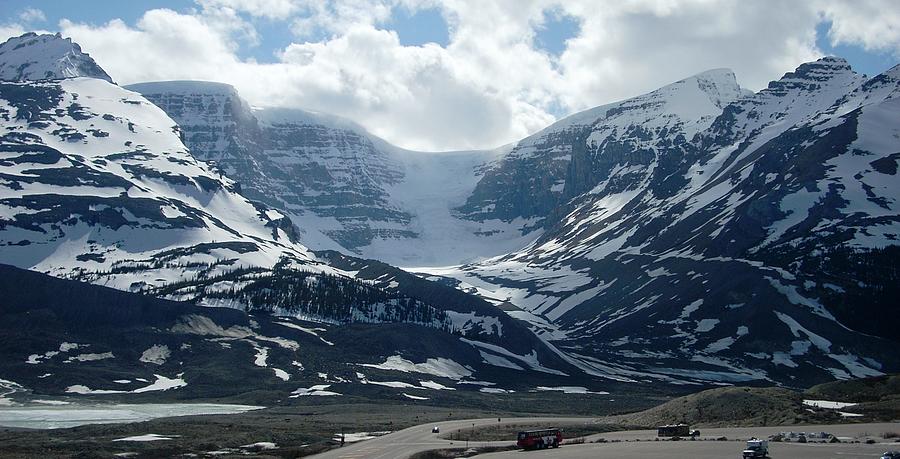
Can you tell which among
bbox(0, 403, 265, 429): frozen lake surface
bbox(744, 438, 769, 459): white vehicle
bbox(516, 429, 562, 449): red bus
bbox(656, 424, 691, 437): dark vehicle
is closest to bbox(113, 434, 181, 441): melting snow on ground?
bbox(0, 403, 265, 429): frozen lake surface

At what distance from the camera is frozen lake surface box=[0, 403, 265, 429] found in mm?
144125

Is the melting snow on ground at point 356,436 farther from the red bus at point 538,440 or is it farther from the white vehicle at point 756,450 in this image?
the white vehicle at point 756,450

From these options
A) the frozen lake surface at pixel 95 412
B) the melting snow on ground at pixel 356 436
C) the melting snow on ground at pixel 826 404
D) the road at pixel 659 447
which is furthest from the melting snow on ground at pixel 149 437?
the melting snow on ground at pixel 826 404

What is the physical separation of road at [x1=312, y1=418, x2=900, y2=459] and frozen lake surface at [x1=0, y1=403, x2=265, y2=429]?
52913 mm

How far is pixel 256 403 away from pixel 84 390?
36.8 m

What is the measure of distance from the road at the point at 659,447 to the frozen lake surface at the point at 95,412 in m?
52.9

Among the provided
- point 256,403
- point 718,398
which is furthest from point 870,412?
point 256,403

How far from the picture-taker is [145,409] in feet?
569

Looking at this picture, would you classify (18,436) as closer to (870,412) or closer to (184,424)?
(184,424)

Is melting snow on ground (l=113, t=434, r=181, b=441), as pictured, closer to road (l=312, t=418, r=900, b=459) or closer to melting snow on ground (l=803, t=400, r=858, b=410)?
road (l=312, t=418, r=900, b=459)

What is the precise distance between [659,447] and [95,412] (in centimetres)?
10867

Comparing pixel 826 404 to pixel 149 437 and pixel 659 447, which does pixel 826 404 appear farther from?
pixel 149 437

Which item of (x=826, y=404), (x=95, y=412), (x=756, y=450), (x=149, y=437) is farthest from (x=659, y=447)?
(x=95, y=412)

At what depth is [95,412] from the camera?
16325 centimetres
